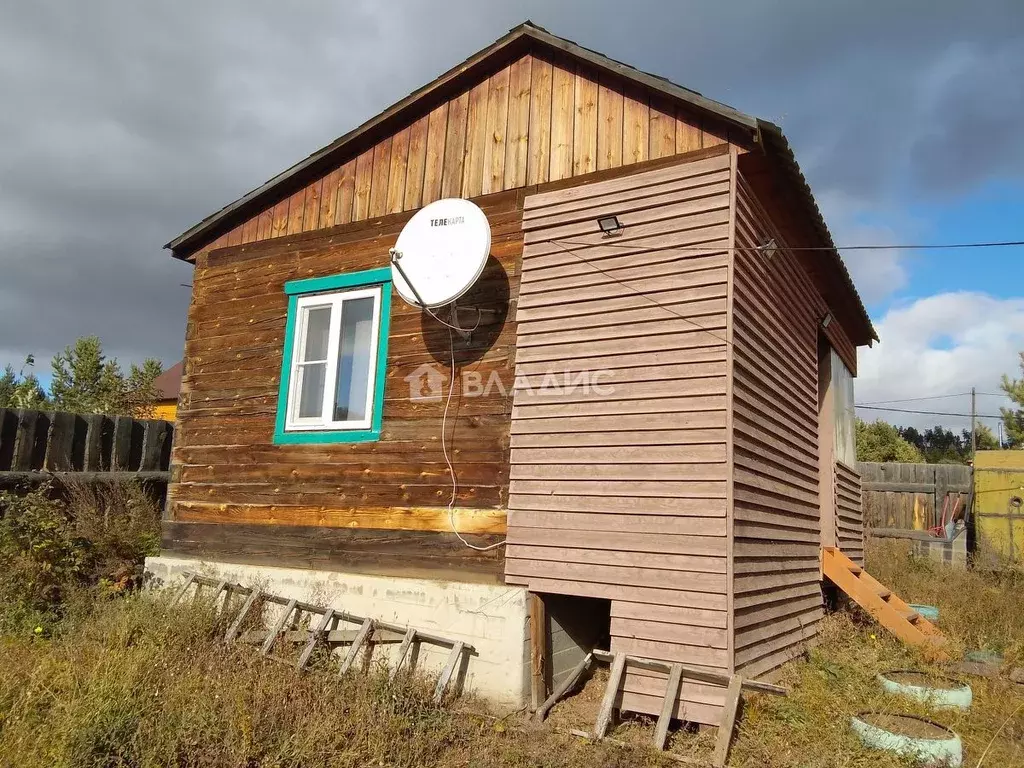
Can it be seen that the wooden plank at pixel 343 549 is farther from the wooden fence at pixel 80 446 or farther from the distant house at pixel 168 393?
the distant house at pixel 168 393

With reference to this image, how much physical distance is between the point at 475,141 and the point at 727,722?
18.4 feet

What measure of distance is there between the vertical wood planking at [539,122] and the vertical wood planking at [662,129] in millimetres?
1024

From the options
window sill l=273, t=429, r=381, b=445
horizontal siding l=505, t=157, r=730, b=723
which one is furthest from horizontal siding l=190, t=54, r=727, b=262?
window sill l=273, t=429, r=381, b=445

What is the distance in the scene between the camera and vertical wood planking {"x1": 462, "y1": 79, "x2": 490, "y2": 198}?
7395 millimetres

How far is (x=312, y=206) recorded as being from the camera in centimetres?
849

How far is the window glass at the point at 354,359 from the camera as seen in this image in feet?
24.9

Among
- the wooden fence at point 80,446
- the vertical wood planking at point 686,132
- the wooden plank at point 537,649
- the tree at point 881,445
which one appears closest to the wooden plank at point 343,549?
the wooden plank at point 537,649

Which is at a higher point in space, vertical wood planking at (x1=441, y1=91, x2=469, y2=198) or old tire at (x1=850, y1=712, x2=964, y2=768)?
vertical wood planking at (x1=441, y1=91, x2=469, y2=198)

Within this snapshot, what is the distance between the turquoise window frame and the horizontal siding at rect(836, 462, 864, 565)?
622 centimetres

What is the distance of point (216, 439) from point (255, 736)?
174 inches

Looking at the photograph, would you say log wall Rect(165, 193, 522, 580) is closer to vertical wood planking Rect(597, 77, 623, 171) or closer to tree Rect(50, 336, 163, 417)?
vertical wood planking Rect(597, 77, 623, 171)

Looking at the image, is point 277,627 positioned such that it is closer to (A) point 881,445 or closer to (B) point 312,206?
(B) point 312,206

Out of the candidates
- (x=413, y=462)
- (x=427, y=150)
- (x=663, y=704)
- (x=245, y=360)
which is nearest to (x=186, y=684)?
(x=413, y=462)

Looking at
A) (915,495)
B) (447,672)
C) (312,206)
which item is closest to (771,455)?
(447,672)
